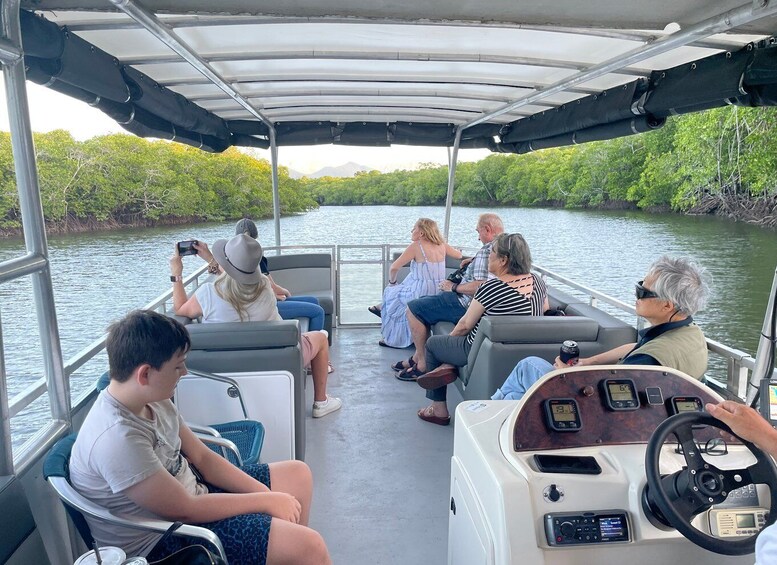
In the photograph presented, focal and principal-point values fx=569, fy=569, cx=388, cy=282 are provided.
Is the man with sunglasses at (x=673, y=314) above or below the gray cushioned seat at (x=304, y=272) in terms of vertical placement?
above

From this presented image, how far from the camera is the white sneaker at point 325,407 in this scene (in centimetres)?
347

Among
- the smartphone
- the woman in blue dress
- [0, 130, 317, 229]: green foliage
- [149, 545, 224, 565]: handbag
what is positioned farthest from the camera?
[0, 130, 317, 229]: green foliage

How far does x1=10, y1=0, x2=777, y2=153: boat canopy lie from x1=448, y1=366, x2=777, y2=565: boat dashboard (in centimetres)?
122

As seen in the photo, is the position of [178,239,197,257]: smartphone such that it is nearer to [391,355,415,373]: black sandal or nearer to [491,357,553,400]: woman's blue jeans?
[391,355,415,373]: black sandal

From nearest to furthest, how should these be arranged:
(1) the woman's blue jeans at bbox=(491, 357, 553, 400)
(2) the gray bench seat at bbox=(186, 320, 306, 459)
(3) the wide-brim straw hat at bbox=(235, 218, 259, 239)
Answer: (1) the woman's blue jeans at bbox=(491, 357, 553, 400) → (2) the gray bench seat at bbox=(186, 320, 306, 459) → (3) the wide-brim straw hat at bbox=(235, 218, 259, 239)

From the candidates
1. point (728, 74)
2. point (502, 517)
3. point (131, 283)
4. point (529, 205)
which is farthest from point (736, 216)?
point (502, 517)

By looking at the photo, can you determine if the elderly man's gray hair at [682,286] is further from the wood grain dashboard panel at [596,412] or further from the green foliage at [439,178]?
the green foliage at [439,178]

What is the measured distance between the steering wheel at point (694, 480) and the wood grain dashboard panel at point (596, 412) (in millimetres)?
297

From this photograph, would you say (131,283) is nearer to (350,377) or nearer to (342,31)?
(350,377)

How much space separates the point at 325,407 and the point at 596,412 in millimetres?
2134

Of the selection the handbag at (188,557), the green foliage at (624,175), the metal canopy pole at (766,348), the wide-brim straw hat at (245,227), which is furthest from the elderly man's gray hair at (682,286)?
the green foliage at (624,175)

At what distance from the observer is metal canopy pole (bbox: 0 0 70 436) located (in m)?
1.58

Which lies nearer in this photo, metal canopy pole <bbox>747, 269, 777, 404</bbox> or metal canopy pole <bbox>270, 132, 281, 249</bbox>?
metal canopy pole <bbox>747, 269, 777, 404</bbox>

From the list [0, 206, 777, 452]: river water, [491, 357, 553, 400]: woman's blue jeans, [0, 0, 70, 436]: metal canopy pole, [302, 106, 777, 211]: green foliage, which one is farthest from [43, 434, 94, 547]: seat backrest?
[302, 106, 777, 211]: green foliage
